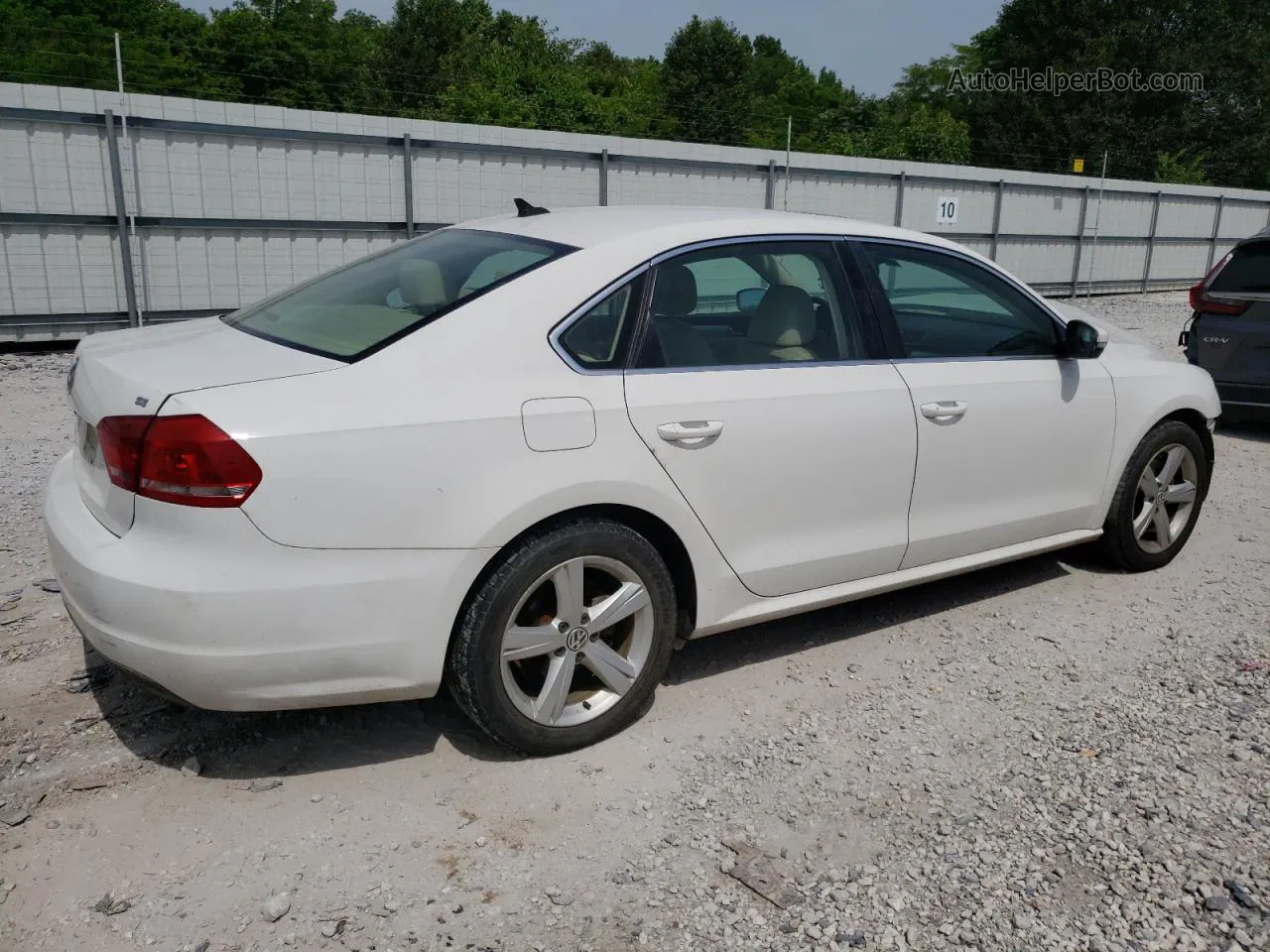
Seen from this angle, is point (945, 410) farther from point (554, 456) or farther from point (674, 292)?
point (554, 456)

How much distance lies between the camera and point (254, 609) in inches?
107

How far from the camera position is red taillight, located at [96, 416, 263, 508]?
8.71 ft

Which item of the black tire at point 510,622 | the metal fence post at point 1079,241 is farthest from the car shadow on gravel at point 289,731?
the metal fence post at point 1079,241

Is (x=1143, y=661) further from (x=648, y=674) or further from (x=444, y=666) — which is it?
(x=444, y=666)

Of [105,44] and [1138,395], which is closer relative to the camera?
[1138,395]

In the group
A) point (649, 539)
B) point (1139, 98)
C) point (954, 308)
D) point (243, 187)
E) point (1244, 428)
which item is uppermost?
point (1139, 98)

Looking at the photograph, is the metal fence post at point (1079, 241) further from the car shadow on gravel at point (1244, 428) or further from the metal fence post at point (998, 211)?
the car shadow on gravel at point (1244, 428)

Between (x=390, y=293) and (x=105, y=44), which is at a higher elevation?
(x=105, y=44)

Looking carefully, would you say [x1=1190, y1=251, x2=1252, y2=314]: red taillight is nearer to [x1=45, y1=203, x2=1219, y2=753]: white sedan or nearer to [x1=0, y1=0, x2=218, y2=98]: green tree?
[x1=45, y1=203, x2=1219, y2=753]: white sedan

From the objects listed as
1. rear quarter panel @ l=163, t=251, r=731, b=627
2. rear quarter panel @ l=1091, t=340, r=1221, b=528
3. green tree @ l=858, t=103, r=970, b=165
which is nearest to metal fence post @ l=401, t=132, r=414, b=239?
rear quarter panel @ l=1091, t=340, r=1221, b=528

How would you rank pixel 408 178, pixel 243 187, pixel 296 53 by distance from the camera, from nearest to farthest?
1. pixel 243 187
2. pixel 408 178
3. pixel 296 53

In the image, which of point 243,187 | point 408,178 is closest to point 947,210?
point 408,178

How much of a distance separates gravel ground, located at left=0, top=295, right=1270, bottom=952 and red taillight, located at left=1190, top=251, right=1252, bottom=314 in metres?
4.30

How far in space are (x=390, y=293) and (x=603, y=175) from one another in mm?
11198
